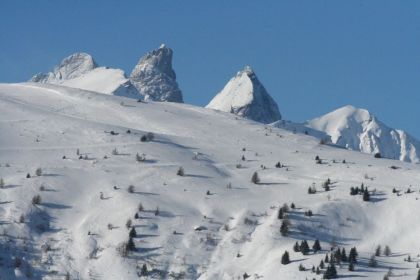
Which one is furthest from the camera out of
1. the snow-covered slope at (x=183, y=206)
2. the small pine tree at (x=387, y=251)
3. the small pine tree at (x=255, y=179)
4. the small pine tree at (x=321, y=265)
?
the small pine tree at (x=255, y=179)

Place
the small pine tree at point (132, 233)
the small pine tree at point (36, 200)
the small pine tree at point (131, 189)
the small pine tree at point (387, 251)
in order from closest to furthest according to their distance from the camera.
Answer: the small pine tree at point (387, 251) < the small pine tree at point (132, 233) < the small pine tree at point (36, 200) < the small pine tree at point (131, 189)

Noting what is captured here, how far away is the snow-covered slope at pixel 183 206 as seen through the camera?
71.0 metres

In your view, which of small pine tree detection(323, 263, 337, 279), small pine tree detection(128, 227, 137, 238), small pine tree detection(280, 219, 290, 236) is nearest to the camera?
small pine tree detection(323, 263, 337, 279)

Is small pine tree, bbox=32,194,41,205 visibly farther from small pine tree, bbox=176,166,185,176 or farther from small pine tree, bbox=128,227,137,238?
small pine tree, bbox=176,166,185,176

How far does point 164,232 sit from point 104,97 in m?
75.9

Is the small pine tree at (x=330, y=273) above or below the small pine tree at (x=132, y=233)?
below

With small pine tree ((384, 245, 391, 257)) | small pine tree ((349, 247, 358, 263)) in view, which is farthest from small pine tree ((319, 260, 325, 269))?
small pine tree ((384, 245, 391, 257))

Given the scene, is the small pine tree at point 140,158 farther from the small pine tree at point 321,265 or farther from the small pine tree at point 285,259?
the small pine tree at point 321,265

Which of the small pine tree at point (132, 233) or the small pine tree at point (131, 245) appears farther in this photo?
the small pine tree at point (132, 233)

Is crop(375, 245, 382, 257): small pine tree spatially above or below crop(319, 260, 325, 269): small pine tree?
above

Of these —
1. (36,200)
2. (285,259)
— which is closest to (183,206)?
(36,200)

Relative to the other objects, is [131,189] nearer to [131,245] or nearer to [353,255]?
[131,245]

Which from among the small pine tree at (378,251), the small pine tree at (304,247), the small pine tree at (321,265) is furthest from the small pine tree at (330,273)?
the small pine tree at (378,251)

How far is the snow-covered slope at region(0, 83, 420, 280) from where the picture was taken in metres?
71.0
